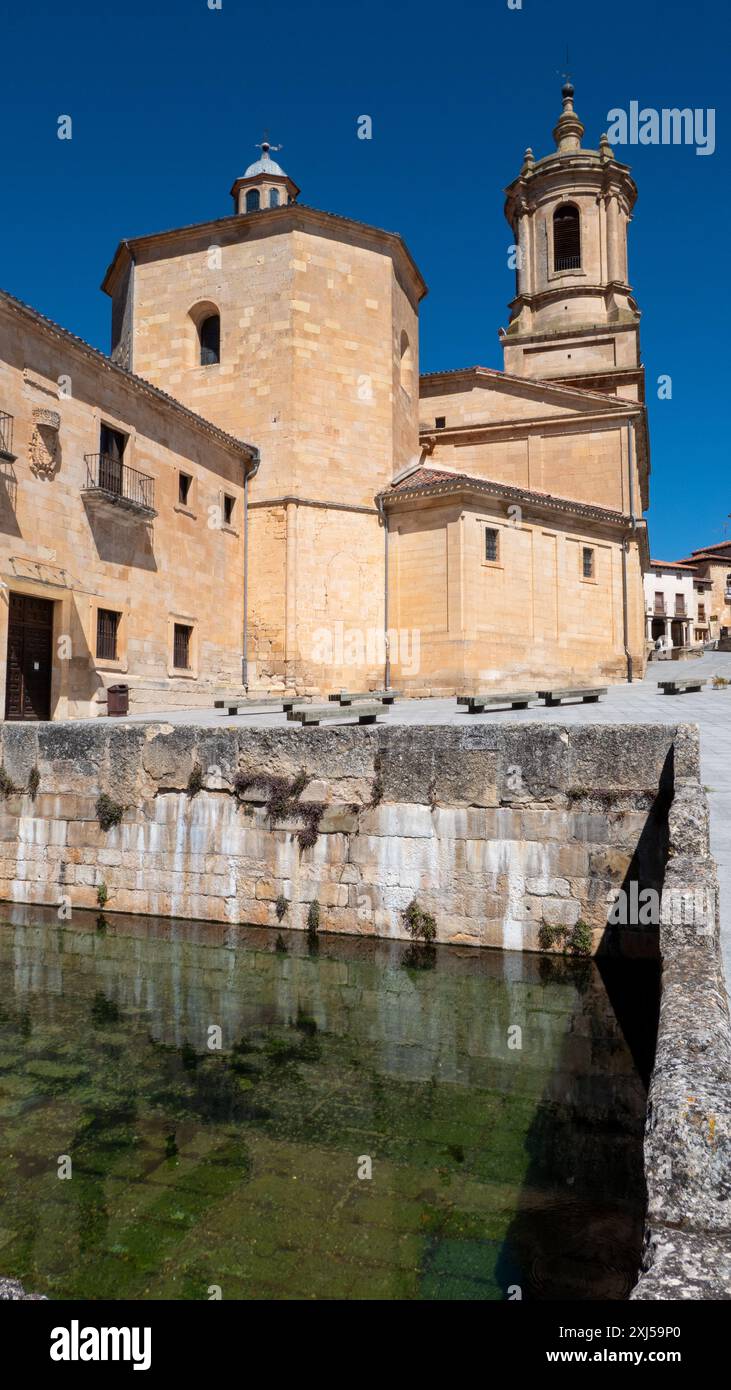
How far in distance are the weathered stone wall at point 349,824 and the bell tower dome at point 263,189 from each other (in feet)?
72.5

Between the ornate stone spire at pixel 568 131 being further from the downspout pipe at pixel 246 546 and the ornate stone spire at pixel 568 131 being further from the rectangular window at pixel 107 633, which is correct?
the rectangular window at pixel 107 633

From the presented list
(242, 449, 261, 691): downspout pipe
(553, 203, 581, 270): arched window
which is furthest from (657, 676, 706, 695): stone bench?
(553, 203, 581, 270): arched window

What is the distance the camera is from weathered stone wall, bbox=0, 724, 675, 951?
7047 mm

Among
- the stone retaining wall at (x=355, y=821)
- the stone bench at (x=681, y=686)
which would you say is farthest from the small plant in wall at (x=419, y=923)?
the stone bench at (x=681, y=686)

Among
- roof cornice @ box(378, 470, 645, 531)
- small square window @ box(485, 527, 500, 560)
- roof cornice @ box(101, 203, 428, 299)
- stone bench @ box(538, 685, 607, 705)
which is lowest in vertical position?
stone bench @ box(538, 685, 607, 705)

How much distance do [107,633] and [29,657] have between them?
1902mm

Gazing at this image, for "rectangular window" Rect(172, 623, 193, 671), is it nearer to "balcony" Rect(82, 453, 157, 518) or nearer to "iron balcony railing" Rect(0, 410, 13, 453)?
"balcony" Rect(82, 453, 157, 518)

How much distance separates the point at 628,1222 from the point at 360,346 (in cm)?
2157

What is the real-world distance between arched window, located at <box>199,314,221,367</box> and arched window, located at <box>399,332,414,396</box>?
527 centimetres

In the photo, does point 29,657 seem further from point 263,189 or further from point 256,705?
point 263,189

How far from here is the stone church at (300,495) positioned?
15742 mm

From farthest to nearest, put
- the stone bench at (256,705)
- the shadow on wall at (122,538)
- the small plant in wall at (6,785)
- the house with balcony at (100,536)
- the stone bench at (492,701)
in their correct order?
the shadow on wall at (122,538), the stone bench at (256,705), the house with balcony at (100,536), the stone bench at (492,701), the small plant in wall at (6,785)
